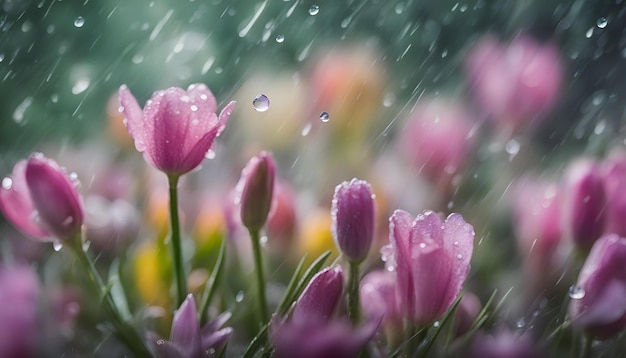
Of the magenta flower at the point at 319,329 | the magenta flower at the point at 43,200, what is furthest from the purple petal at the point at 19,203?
the magenta flower at the point at 319,329

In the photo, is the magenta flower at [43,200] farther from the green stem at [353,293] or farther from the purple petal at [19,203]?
the green stem at [353,293]

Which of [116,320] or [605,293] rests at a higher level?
[605,293]

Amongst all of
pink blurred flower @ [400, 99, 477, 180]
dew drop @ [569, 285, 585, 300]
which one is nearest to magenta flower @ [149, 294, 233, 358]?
dew drop @ [569, 285, 585, 300]

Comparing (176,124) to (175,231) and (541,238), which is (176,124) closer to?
(175,231)

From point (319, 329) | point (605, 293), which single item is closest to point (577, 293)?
point (605, 293)

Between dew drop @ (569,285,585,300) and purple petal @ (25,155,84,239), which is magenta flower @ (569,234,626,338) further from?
purple petal @ (25,155,84,239)

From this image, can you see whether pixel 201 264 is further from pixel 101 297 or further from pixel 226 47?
pixel 226 47
